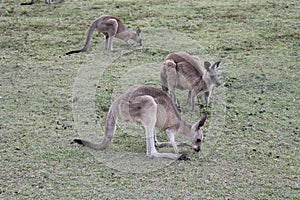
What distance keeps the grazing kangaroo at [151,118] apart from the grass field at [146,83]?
116mm

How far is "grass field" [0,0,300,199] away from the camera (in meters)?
4.02

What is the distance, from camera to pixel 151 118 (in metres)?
4.29

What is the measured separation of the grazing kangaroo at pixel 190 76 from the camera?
5480mm

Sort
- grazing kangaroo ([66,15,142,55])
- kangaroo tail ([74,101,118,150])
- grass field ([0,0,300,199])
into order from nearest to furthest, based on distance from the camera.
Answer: grass field ([0,0,300,199]) → kangaroo tail ([74,101,118,150]) → grazing kangaroo ([66,15,142,55])

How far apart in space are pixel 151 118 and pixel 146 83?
2037 mm

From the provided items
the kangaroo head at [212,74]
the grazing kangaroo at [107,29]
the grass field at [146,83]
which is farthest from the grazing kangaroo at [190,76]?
the grazing kangaroo at [107,29]

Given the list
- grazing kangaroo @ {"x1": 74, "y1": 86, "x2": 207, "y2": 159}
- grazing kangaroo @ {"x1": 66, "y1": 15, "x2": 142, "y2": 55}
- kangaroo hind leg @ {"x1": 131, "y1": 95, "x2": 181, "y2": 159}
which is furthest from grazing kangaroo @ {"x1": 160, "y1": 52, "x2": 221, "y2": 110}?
grazing kangaroo @ {"x1": 66, "y1": 15, "x2": 142, "y2": 55}

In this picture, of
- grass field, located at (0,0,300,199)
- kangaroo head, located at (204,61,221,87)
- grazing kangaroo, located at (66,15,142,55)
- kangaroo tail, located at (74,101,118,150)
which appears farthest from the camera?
grazing kangaroo, located at (66,15,142,55)

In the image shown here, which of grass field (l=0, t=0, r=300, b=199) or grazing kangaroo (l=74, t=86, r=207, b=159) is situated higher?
grazing kangaroo (l=74, t=86, r=207, b=159)

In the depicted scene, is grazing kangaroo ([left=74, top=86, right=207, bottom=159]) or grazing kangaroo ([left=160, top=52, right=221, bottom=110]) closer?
grazing kangaroo ([left=74, top=86, right=207, bottom=159])

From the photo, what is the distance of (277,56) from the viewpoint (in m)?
7.24

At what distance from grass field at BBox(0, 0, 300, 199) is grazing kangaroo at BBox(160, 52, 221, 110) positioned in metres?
0.28

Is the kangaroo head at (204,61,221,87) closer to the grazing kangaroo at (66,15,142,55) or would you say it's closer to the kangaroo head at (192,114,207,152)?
the kangaroo head at (192,114,207,152)

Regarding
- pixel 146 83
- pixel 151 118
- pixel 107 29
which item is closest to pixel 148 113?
pixel 151 118
